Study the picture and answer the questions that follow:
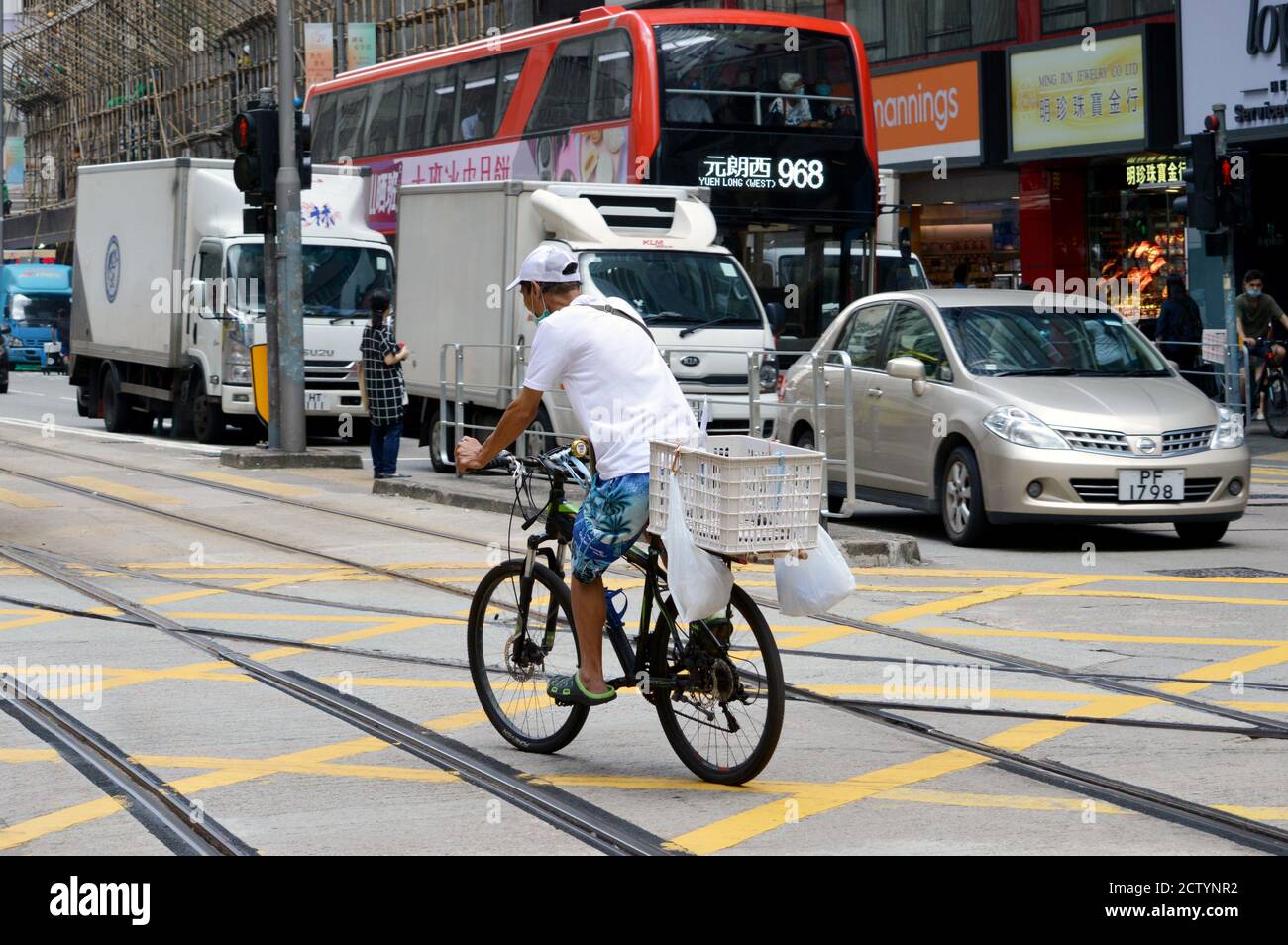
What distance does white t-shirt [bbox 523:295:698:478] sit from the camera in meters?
6.59

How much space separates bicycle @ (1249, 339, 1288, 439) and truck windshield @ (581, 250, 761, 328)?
787cm

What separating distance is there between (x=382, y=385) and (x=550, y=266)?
1180cm

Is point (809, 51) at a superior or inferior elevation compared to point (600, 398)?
superior

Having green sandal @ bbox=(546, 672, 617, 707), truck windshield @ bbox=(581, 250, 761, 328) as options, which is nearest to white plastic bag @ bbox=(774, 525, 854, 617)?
green sandal @ bbox=(546, 672, 617, 707)

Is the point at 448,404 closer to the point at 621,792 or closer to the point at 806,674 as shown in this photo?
the point at 806,674

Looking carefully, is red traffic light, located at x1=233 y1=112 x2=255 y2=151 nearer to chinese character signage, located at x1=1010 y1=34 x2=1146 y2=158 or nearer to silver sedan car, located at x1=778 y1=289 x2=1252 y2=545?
silver sedan car, located at x1=778 y1=289 x2=1252 y2=545

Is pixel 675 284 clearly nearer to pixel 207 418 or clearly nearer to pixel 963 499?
pixel 963 499

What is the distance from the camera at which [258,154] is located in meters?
19.9

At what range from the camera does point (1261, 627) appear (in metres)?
9.83

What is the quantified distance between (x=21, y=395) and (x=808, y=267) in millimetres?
26513

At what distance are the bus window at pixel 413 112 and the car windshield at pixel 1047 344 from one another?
12.2 m

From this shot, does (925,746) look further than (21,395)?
No

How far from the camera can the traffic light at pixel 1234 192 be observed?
21.6m
